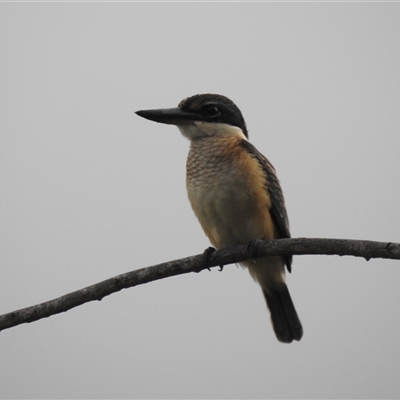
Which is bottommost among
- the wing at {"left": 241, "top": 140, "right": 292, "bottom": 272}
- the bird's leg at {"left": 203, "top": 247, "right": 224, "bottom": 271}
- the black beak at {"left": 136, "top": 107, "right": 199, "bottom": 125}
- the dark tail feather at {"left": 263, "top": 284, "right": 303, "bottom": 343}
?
the dark tail feather at {"left": 263, "top": 284, "right": 303, "bottom": 343}

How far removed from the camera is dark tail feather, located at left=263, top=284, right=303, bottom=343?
5.10 metres

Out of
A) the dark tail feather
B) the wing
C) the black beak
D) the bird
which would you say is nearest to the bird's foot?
the bird

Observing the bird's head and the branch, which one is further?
the bird's head

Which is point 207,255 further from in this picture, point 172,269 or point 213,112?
point 213,112

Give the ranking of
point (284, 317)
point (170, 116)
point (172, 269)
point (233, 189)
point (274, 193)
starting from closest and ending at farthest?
point (172, 269)
point (233, 189)
point (274, 193)
point (170, 116)
point (284, 317)

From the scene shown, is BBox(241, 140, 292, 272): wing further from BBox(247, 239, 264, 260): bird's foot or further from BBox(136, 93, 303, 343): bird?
BBox(247, 239, 264, 260): bird's foot

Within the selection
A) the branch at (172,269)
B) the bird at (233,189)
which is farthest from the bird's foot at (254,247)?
the branch at (172,269)

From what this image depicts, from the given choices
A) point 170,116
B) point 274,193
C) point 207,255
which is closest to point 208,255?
point 207,255

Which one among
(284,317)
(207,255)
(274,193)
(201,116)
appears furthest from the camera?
(284,317)

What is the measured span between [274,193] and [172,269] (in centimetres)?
140

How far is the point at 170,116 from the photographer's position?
4.84 m

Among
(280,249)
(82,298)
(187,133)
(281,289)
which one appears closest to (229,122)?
(187,133)

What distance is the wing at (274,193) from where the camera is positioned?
4.64 meters

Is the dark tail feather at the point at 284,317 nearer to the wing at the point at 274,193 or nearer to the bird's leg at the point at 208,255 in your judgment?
the wing at the point at 274,193
